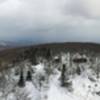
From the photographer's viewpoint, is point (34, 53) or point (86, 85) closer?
point (86, 85)

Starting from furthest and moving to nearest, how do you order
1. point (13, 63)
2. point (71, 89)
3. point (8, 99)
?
point (13, 63), point (71, 89), point (8, 99)

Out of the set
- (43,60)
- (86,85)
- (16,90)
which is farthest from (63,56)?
(16,90)

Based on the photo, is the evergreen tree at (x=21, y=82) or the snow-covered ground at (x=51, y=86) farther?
the evergreen tree at (x=21, y=82)

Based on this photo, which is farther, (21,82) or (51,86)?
(51,86)

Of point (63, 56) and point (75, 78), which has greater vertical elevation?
point (63, 56)

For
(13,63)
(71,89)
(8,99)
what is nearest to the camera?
(8,99)

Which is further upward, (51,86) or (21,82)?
(21,82)

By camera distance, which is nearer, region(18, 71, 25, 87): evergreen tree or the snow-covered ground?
the snow-covered ground

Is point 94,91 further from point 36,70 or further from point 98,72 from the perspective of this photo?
point 36,70
